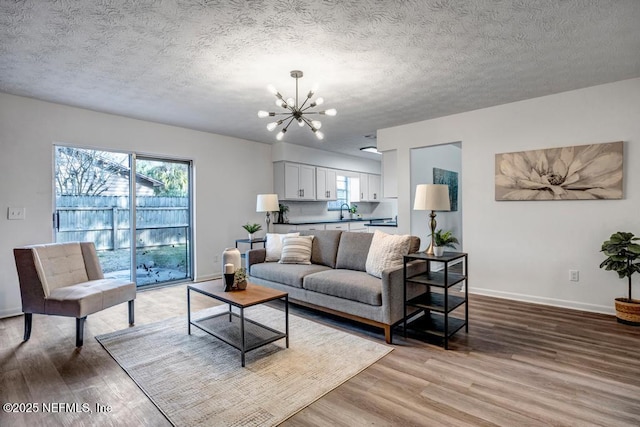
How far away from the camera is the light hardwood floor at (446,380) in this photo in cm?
183

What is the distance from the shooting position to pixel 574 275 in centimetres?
366

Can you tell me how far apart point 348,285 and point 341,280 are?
0.12m

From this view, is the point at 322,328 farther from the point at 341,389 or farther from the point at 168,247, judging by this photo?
the point at 168,247

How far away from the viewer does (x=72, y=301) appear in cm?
271

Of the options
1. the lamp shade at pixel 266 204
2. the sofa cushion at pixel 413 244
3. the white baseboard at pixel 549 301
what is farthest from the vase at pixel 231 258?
the white baseboard at pixel 549 301

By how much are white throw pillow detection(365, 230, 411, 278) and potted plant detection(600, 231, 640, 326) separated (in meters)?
2.03

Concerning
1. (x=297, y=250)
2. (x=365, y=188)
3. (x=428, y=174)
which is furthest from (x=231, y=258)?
(x=365, y=188)

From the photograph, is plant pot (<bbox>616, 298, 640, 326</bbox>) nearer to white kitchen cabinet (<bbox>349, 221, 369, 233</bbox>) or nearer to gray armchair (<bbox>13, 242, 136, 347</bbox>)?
white kitchen cabinet (<bbox>349, 221, 369, 233</bbox>)

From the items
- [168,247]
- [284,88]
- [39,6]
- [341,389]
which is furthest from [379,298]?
[168,247]

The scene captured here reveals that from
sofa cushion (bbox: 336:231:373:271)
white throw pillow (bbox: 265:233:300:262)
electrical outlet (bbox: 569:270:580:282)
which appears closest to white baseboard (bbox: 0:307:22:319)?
white throw pillow (bbox: 265:233:300:262)

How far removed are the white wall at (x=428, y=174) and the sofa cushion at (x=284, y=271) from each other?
2220 millimetres

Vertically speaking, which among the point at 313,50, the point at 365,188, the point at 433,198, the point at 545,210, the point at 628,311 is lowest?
the point at 628,311

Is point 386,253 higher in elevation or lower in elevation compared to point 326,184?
lower

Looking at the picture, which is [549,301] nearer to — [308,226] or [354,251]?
[354,251]
